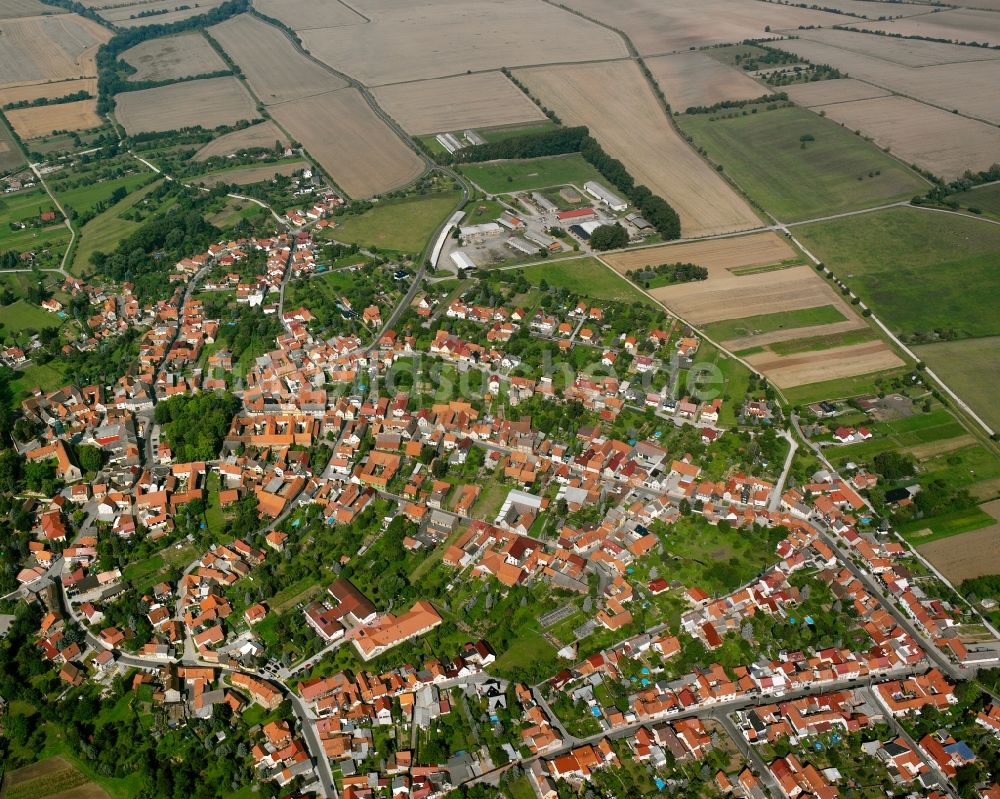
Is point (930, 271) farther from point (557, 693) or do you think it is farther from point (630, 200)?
point (557, 693)

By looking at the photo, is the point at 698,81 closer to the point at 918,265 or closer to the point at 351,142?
the point at 351,142

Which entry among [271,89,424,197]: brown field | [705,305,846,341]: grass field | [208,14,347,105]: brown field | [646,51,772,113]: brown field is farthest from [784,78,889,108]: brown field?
[208,14,347,105]: brown field

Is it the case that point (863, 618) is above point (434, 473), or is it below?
above

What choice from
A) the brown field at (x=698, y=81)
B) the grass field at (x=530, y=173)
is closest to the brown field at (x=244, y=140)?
the grass field at (x=530, y=173)

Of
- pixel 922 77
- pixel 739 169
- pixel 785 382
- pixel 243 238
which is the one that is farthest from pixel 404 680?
pixel 922 77

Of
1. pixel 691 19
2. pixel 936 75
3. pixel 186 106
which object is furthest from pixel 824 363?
pixel 691 19

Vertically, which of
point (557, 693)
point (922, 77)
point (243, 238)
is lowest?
point (243, 238)

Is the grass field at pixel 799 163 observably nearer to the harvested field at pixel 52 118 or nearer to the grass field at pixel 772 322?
the grass field at pixel 772 322
